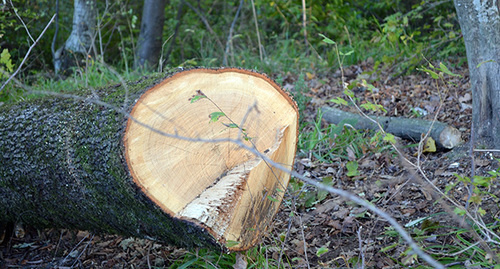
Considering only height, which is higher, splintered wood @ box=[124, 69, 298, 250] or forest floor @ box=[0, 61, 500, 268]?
splintered wood @ box=[124, 69, 298, 250]

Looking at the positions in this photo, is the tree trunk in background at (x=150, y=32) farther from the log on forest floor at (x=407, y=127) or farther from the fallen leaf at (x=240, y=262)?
the fallen leaf at (x=240, y=262)

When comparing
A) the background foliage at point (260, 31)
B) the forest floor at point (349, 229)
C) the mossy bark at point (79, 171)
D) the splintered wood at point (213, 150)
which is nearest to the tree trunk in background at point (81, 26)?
the background foliage at point (260, 31)

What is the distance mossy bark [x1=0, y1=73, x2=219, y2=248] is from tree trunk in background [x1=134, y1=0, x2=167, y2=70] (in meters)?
4.34

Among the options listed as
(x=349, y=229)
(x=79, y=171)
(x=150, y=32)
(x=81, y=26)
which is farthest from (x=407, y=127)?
(x=81, y=26)

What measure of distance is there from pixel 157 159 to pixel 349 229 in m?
1.20

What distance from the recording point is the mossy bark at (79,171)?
82.7 inches

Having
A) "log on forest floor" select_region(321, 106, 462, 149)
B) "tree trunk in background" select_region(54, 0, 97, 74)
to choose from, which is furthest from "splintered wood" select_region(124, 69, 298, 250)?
"tree trunk in background" select_region(54, 0, 97, 74)

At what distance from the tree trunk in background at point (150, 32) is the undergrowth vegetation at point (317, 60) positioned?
0.22m

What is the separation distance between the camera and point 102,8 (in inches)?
326

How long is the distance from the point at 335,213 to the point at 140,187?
1.30 metres

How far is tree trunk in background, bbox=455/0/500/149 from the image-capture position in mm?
2832

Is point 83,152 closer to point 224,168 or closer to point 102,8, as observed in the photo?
point 224,168

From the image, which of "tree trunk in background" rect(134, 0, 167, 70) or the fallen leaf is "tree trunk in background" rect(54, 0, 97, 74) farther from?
the fallen leaf

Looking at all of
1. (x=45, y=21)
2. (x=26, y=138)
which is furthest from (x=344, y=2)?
(x=26, y=138)
